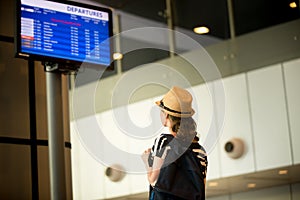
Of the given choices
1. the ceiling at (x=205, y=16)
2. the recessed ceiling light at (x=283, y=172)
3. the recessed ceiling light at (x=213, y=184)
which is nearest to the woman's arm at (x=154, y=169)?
the ceiling at (x=205, y=16)

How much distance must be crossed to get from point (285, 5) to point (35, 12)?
389 centimetres

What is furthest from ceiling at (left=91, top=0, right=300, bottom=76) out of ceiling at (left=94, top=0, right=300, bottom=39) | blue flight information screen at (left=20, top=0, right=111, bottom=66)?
blue flight information screen at (left=20, top=0, right=111, bottom=66)

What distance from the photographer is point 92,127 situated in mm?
4898

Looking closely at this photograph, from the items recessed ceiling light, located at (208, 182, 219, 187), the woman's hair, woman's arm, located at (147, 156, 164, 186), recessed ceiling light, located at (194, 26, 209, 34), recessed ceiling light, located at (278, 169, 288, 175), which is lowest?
woman's arm, located at (147, 156, 164, 186)

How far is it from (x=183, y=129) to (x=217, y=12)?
4.07 metres

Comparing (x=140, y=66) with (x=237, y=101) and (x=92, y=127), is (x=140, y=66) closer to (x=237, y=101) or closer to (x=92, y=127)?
(x=237, y=101)

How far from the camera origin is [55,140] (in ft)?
14.1

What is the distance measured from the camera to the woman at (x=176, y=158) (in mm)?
4109

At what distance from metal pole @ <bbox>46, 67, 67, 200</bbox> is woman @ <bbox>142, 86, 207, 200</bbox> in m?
0.55

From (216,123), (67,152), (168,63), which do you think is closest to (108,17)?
(67,152)

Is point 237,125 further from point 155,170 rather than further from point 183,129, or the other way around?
point 155,170

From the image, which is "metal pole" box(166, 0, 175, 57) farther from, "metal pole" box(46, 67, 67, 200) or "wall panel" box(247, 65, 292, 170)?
"metal pole" box(46, 67, 67, 200)

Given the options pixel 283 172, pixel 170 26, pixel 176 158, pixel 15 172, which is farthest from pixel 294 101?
pixel 15 172

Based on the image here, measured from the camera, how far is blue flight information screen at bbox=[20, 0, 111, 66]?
435 cm
